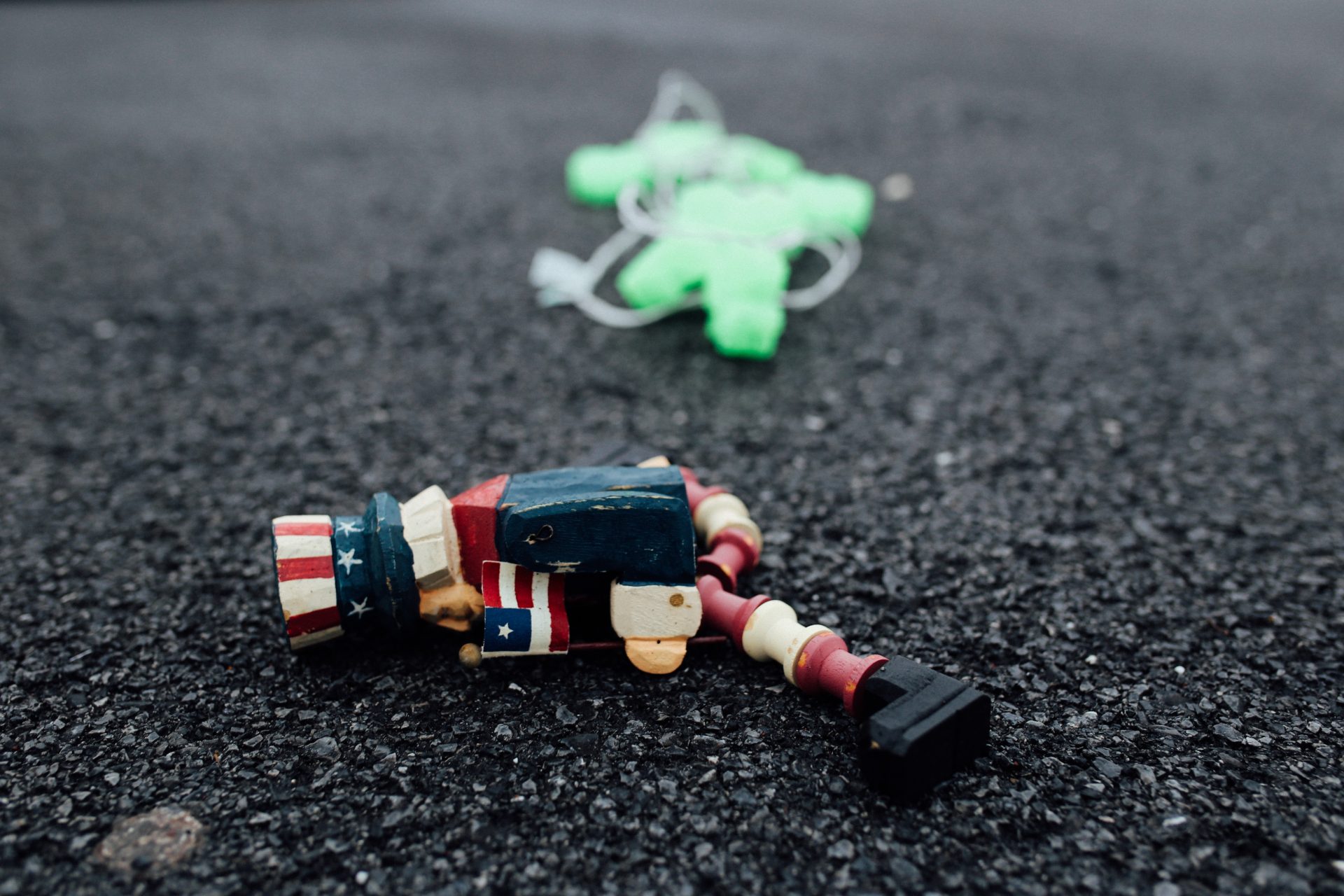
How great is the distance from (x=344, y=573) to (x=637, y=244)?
1.75 meters

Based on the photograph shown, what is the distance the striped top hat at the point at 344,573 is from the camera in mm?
1323

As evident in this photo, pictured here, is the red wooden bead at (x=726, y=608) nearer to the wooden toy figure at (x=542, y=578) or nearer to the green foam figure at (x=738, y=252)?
the wooden toy figure at (x=542, y=578)

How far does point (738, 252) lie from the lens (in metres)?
2.39

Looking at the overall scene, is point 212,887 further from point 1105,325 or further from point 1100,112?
point 1100,112

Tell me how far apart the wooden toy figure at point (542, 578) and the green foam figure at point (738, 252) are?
955 millimetres

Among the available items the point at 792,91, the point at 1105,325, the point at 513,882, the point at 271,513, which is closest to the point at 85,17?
the point at 792,91

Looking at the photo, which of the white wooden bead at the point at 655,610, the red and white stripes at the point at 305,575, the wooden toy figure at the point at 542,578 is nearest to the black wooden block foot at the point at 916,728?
the wooden toy figure at the point at 542,578

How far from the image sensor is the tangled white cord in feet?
8.13

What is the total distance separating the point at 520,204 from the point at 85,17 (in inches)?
177

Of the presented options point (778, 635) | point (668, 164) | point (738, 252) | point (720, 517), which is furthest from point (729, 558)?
point (668, 164)

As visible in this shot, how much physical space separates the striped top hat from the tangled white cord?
123 centimetres

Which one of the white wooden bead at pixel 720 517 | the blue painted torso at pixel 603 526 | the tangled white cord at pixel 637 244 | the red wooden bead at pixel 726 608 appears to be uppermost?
the tangled white cord at pixel 637 244

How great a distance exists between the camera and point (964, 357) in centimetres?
235

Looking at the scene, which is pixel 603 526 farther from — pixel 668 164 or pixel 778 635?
pixel 668 164
